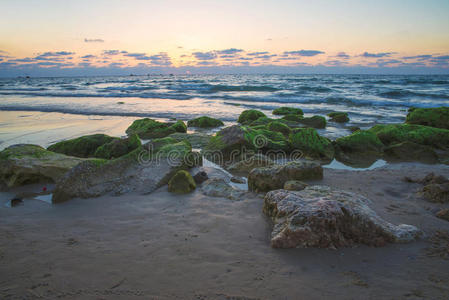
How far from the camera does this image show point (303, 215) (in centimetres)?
266

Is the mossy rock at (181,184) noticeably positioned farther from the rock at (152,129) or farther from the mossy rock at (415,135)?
the mossy rock at (415,135)

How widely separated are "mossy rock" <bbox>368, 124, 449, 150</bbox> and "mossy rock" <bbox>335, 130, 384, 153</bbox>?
0.79 metres

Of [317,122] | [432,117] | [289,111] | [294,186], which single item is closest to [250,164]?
[294,186]

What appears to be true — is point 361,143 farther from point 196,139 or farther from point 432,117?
point 432,117

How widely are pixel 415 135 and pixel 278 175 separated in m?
5.27

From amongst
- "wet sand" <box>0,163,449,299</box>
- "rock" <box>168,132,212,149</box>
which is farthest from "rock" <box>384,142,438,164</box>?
"rock" <box>168,132,212,149</box>

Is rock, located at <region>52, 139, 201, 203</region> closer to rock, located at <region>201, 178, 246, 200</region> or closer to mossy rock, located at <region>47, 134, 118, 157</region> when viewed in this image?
rock, located at <region>201, 178, 246, 200</region>

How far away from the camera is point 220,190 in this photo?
405 cm

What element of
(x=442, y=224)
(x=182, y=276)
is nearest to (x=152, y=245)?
(x=182, y=276)

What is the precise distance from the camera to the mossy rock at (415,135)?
276 inches

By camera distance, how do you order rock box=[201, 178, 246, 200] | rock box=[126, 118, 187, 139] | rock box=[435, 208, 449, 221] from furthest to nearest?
rock box=[126, 118, 187, 139] < rock box=[201, 178, 246, 200] < rock box=[435, 208, 449, 221]

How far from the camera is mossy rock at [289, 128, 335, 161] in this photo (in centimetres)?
629

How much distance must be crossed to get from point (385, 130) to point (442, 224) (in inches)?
203

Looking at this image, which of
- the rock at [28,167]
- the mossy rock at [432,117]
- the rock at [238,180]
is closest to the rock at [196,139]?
the rock at [238,180]
